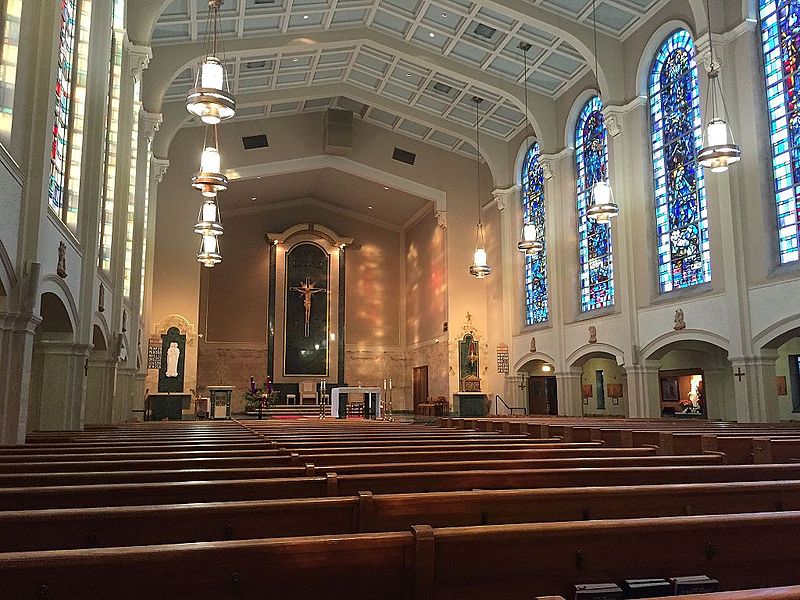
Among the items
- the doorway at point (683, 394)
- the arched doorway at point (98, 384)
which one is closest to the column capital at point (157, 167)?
the arched doorway at point (98, 384)

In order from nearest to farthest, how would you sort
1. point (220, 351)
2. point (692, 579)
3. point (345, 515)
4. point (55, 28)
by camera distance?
point (692, 579), point (345, 515), point (55, 28), point (220, 351)

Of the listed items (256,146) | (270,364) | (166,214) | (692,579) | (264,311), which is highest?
(256,146)

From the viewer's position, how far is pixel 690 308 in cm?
1205

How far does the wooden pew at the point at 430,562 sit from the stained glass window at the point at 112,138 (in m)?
10.3

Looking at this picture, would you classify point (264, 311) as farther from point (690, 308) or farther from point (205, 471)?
point (205, 471)

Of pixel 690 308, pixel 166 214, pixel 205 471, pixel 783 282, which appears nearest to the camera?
pixel 205 471

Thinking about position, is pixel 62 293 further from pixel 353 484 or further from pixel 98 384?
pixel 353 484

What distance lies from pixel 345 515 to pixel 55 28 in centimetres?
678

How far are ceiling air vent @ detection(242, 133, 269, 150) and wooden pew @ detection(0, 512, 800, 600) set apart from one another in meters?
19.1

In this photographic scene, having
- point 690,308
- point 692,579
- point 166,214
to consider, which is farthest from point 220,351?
point 692,579

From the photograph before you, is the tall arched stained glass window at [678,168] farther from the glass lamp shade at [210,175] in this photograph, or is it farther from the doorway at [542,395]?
the glass lamp shade at [210,175]

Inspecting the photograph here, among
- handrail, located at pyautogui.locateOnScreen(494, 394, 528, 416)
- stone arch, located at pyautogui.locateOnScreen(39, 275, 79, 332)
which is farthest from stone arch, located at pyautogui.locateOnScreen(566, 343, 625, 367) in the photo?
stone arch, located at pyautogui.locateOnScreen(39, 275, 79, 332)

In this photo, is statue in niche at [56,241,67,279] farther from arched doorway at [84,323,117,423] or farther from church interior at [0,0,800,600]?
arched doorway at [84,323,117,423]

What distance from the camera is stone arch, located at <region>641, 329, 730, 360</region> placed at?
11.4 metres
